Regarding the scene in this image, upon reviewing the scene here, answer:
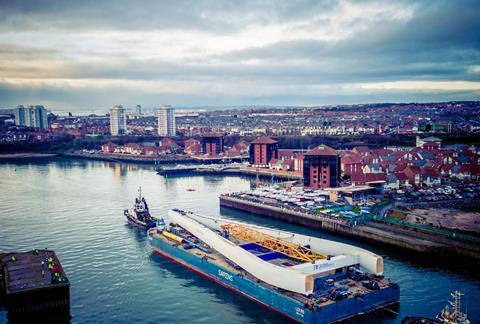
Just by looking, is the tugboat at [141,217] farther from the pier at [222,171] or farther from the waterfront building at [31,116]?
the waterfront building at [31,116]

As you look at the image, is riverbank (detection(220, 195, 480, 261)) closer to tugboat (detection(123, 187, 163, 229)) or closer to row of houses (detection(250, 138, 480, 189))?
tugboat (detection(123, 187, 163, 229))

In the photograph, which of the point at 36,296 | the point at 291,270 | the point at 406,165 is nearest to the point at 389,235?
the point at 291,270

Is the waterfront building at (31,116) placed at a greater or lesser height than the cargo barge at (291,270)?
greater

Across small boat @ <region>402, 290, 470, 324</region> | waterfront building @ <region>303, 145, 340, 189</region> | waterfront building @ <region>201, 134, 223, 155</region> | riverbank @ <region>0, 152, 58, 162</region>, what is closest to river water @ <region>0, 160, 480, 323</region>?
small boat @ <region>402, 290, 470, 324</region>

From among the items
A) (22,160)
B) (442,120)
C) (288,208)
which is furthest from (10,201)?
(442,120)

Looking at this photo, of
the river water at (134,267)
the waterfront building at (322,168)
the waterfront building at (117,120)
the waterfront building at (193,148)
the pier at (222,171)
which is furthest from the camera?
the waterfront building at (117,120)

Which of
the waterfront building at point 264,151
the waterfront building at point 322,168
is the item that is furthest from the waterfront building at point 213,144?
the waterfront building at point 322,168
